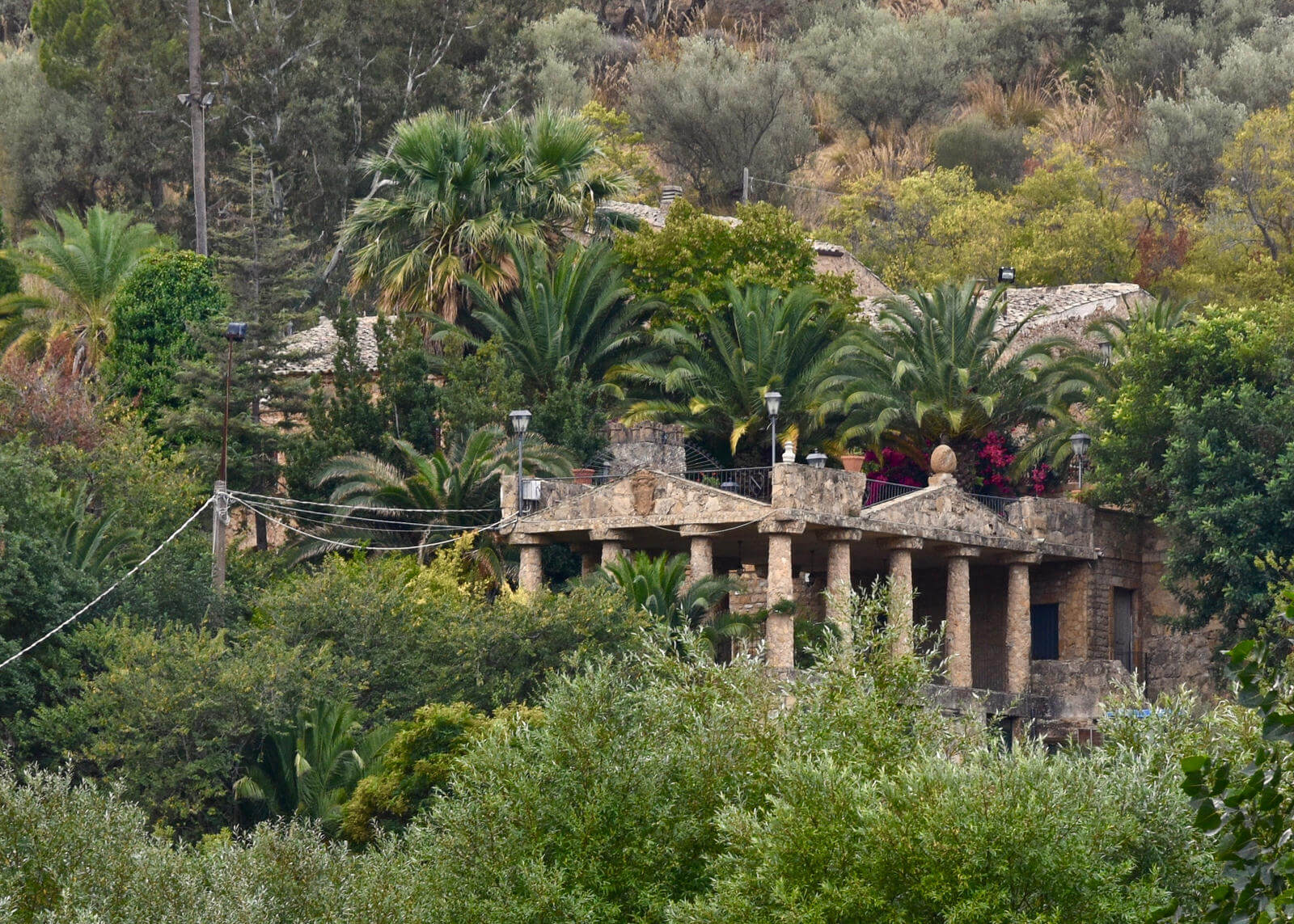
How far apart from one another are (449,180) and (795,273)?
311 inches

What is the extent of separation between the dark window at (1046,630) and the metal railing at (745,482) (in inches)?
281

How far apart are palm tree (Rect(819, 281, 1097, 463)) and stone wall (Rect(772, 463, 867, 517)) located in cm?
399

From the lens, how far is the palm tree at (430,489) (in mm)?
40438

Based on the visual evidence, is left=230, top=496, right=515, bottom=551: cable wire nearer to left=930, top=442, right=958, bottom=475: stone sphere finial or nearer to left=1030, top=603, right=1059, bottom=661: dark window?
left=930, top=442, right=958, bottom=475: stone sphere finial

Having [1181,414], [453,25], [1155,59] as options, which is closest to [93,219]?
[453,25]

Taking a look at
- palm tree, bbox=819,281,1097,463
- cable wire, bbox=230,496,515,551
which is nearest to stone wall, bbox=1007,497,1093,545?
palm tree, bbox=819,281,1097,463

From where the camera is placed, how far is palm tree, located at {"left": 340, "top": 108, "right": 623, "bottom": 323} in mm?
46750

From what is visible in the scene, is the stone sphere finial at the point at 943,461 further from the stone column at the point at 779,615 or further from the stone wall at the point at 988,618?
the stone column at the point at 779,615

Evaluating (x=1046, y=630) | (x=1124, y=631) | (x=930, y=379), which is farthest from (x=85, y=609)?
(x=1124, y=631)

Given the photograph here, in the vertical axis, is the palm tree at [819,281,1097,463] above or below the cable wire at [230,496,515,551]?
above

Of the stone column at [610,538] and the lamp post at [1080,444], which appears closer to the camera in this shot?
the stone column at [610,538]

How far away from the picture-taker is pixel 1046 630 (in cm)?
4447

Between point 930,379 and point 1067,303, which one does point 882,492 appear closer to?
point 930,379

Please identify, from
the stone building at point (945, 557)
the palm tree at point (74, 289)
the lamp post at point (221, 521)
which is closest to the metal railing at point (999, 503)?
the stone building at point (945, 557)
